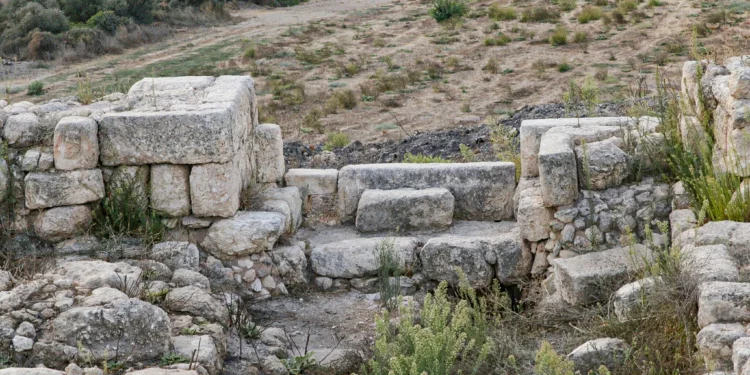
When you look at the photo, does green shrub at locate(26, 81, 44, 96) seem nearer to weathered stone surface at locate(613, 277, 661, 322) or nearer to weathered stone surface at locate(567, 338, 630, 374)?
weathered stone surface at locate(613, 277, 661, 322)

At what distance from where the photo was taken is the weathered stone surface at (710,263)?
502 cm

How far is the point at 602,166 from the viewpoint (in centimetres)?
676

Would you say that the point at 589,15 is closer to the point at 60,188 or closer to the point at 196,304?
the point at 60,188

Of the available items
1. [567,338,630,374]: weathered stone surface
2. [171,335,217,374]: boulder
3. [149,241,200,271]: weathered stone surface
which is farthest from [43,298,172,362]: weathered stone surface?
[567,338,630,374]: weathered stone surface

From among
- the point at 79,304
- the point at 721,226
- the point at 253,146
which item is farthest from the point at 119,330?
the point at 721,226

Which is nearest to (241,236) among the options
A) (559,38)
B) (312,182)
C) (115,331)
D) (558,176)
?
(312,182)

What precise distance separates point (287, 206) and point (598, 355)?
3.30 metres

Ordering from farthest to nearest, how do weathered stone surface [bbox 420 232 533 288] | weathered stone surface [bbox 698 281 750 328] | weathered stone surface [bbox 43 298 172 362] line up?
weathered stone surface [bbox 420 232 533 288]
weathered stone surface [bbox 43 298 172 362]
weathered stone surface [bbox 698 281 750 328]

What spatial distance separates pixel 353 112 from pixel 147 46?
865 centimetres

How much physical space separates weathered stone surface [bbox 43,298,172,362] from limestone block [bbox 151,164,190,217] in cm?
185

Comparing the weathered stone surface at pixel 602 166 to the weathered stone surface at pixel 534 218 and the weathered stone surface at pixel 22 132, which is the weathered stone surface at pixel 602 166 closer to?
the weathered stone surface at pixel 534 218

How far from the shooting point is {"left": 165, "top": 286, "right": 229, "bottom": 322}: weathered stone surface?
5.95m

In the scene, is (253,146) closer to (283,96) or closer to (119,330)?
(119,330)

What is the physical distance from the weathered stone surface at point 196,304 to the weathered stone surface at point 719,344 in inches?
117
